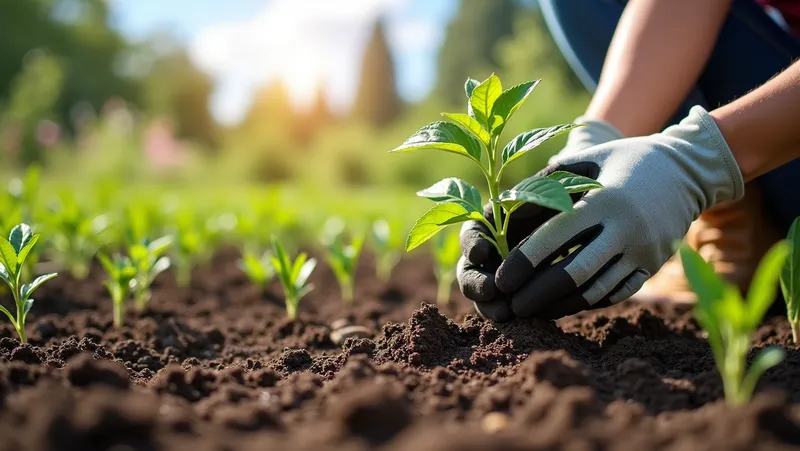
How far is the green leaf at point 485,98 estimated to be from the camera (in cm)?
154

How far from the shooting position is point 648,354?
158 cm

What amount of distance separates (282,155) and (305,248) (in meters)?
16.3

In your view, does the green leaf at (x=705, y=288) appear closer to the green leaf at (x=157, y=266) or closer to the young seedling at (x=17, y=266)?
the young seedling at (x=17, y=266)

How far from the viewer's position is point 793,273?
1667 millimetres

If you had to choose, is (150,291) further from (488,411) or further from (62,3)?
(62,3)

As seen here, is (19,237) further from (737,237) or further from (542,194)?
(737,237)

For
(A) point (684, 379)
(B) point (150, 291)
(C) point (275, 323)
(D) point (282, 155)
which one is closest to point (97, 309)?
(B) point (150, 291)

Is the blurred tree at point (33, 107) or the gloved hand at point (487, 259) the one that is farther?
the blurred tree at point (33, 107)

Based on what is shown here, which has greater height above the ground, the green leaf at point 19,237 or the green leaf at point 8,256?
the green leaf at point 19,237

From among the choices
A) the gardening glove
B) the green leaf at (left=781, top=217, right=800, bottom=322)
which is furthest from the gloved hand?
the green leaf at (left=781, top=217, right=800, bottom=322)

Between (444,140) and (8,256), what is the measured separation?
1.27 meters

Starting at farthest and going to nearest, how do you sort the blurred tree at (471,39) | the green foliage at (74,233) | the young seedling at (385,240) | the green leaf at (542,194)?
the blurred tree at (471,39), the young seedling at (385,240), the green foliage at (74,233), the green leaf at (542,194)

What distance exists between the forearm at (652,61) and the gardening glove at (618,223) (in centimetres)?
43

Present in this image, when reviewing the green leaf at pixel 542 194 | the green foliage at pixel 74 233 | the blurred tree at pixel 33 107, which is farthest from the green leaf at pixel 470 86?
the blurred tree at pixel 33 107
